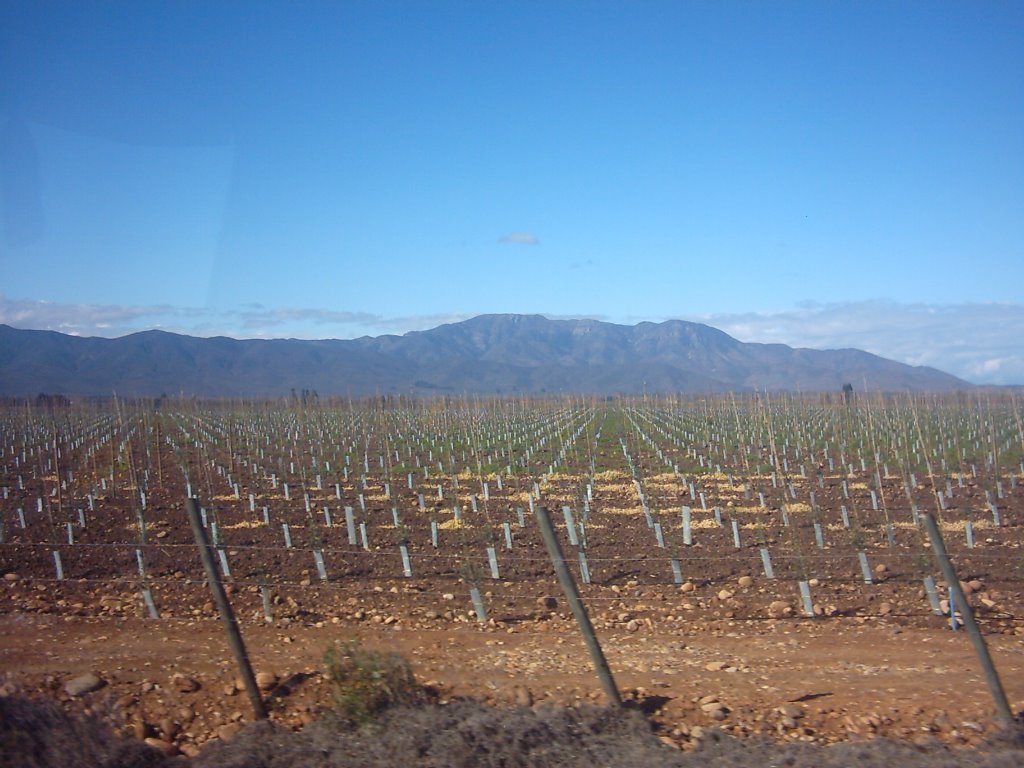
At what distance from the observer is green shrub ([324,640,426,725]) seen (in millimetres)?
4836

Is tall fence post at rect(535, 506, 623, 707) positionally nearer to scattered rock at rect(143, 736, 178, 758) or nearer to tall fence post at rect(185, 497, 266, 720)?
tall fence post at rect(185, 497, 266, 720)

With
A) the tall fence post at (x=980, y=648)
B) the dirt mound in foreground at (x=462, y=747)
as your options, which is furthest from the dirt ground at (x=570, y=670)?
the dirt mound in foreground at (x=462, y=747)

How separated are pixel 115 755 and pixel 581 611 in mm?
2470

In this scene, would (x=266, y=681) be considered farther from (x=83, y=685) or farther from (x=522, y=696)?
(x=522, y=696)

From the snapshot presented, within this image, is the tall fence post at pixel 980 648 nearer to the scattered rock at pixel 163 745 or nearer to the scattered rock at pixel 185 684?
the scattered rock at pixel 163 745

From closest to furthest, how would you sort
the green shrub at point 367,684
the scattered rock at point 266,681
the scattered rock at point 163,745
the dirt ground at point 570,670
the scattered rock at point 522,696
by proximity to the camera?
the scattered rock at point 163,745, the green shrub at point 367,684, the dirt ground at point 570,670, the scattered rock at point 522,696, the scattered rock at point 266,681

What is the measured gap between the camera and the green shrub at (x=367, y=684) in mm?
4836

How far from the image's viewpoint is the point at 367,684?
4.89 metres

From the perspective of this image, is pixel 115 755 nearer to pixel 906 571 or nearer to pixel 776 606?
pixel 776 606

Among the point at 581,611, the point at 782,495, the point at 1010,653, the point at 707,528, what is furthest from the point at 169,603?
the point at 782,495

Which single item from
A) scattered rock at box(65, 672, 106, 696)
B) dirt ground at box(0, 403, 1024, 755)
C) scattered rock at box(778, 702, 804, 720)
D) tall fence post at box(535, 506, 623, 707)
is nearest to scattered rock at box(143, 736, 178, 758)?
dirt ground at box(0, 403, 1024, 755)

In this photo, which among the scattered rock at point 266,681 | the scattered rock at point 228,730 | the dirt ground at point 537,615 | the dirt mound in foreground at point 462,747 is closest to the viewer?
the dirt mound in foreground at point 462,747

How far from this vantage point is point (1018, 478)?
2005cm

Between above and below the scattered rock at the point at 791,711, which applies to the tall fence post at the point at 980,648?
above
